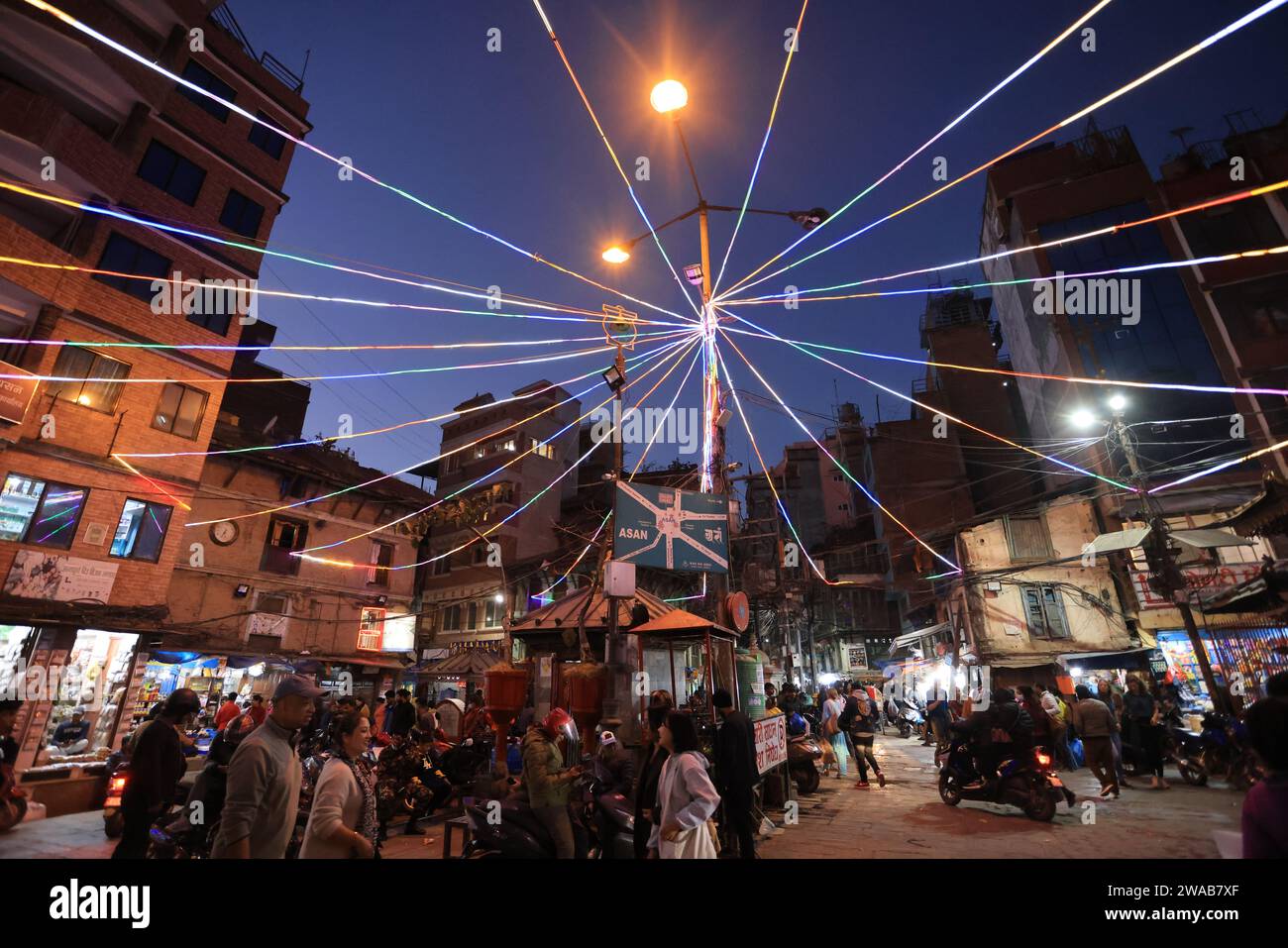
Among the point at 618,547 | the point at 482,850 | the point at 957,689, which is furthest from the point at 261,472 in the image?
the point at 957,689

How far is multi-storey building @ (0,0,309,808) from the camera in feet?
44.4

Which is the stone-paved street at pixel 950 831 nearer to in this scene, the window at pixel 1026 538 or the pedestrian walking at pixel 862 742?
the pedestrian walking at pixel 862 742

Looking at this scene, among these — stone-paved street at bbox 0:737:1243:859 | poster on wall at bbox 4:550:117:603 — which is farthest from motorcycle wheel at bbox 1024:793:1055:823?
poster on wall at bbox 4:550:117:603

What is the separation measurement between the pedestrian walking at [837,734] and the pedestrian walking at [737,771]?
360 inches

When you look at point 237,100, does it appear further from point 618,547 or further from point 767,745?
point 767,745

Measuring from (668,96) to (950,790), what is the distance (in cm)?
1257

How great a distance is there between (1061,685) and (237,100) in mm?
36200

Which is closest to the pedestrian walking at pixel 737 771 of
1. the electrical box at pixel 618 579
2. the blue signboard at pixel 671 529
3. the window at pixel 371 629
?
the electrical box at pixel 618 579

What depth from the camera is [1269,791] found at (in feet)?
8.50

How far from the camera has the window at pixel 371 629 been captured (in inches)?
968

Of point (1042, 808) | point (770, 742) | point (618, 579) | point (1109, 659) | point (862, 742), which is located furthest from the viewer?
point (1109, 659)

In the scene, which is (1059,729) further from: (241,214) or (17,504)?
(241,214)

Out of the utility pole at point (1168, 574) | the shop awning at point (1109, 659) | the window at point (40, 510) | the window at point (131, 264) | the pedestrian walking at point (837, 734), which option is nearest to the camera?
the utility pole at point (1168, 574)

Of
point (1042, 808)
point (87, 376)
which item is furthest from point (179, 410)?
point (1042, 808)
